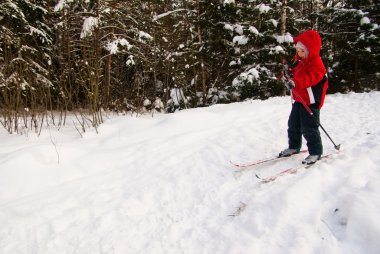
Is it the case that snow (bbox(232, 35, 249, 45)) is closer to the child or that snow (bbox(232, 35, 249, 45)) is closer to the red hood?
the child

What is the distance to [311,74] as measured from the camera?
146 inches

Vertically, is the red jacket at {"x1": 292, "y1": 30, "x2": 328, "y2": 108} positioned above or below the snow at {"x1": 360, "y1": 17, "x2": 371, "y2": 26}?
below

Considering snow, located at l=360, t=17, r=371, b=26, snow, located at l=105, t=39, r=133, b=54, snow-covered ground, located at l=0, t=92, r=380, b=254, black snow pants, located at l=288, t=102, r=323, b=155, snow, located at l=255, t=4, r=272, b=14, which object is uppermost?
snow, located at l=255, t=4, r=272, b=14

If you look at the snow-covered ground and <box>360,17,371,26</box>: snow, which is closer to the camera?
the snow-covered ground

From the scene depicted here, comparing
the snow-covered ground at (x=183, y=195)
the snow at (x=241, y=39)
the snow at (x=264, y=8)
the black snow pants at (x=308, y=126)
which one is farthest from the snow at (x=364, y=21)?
the black snow pants at (x=308, y=126)

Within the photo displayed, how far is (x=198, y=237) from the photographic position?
2580 mm

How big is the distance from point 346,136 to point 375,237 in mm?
2997

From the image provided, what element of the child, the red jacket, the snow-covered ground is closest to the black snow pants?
the child

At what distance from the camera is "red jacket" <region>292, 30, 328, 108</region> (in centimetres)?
370

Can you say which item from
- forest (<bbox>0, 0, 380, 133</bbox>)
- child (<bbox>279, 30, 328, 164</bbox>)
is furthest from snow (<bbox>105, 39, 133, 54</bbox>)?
child (<bbox>279, 30, 328, 164</bbox>)

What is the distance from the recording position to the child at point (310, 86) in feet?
12.2

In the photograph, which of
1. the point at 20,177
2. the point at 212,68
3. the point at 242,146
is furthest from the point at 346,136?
the point at 212,68

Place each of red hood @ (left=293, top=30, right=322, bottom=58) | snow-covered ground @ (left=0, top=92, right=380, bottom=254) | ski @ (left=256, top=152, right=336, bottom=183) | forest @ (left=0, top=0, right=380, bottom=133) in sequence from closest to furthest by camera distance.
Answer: snow-covered ground @ (left=0, top=92, right=380, bottom=254) → ski @ (left=256, top=152, right=336, bottom=183) → red hood @ (left=293, top=30, right=322, bottom=58) → forest @ (left=0, top=0, right=380, bottom=133)

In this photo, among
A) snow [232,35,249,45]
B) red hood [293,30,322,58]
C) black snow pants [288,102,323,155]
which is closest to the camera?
red hood [293,30,322,58]
